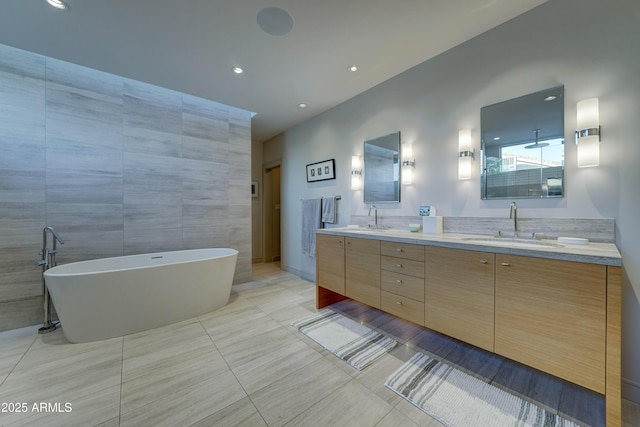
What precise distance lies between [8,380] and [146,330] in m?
0.79

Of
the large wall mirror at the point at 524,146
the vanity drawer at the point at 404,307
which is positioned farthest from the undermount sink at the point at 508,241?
the vanity drawer at the point at 404,307

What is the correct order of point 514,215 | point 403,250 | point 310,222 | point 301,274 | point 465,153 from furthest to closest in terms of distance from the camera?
point 301,274, point 310,222, point 465,153, point 403,250, point 514,215

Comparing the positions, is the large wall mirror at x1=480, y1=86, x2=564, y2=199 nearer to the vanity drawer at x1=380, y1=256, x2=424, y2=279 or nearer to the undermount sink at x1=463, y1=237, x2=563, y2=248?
the undermount sink at x1=463, y1=237, x2=563, y2=248

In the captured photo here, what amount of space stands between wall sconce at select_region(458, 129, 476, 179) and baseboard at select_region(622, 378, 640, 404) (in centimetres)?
157

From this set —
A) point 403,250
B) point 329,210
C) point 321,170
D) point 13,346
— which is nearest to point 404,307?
point 403,250

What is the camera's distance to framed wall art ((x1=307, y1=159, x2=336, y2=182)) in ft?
11.1

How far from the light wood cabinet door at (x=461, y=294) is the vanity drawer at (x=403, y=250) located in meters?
0.06

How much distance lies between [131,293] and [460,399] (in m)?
2.66

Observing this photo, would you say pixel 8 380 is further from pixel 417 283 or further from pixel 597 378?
pixel 597 378

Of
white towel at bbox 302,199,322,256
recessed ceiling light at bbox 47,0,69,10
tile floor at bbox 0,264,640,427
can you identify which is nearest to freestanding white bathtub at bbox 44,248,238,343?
tile floor at bbox 0,264,640,427

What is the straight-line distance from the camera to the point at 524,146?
1799mm

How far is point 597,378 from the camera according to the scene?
111 centimetres

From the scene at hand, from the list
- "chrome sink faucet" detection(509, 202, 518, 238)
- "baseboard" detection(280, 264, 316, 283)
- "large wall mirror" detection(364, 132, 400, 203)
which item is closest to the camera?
"chrome sink faucet" detection(509, 202, 518, 238)

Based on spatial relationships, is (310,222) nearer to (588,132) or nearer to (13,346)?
(588,132)
